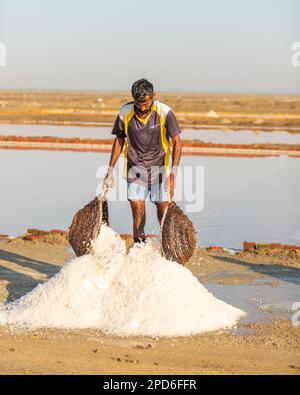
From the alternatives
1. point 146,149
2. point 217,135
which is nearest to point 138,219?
point 146,149

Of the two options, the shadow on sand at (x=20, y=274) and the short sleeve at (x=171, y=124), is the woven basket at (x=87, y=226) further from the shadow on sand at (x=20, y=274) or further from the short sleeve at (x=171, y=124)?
the short sleeve at (x=171, y=124)

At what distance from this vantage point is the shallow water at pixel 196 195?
1185 cm

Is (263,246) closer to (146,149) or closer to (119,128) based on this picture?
(146,149)

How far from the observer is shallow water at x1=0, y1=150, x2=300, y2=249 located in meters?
11.9

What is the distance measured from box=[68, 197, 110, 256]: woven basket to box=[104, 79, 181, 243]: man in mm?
216

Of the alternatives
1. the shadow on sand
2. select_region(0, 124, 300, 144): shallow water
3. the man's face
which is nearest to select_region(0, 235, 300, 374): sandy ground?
the shadow on sand

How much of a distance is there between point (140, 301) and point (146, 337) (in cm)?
34

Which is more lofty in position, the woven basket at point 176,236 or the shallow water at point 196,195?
the woven basket at point 176,236

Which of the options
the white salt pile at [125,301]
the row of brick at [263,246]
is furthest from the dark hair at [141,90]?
the row of brick at [263,246]

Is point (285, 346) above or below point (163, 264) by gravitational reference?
below

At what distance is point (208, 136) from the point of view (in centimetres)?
3203

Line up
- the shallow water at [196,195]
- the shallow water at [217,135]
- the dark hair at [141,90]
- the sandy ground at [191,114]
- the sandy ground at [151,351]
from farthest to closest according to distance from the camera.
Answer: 1. the sandy ground at [191,114]
2. the shallow water at [217,135]
3. the shallow water at [196,195]
4. the dark hair at [141,90]
5. the sandy ground at [151,351]
